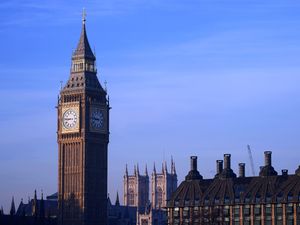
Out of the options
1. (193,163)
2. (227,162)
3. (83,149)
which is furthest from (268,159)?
(83,149)

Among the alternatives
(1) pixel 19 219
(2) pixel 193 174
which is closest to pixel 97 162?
(1) pixel 19 219

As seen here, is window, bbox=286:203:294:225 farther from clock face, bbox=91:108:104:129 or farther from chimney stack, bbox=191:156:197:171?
clock face, bbox=91:108:104:129

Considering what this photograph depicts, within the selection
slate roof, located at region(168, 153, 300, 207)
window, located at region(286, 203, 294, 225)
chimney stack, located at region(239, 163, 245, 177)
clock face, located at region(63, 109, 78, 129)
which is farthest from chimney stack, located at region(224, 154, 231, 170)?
clock face, located at region(63, 109, 78, 129)

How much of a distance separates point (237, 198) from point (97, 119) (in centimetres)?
4522

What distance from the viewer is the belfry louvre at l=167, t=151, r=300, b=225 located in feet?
481

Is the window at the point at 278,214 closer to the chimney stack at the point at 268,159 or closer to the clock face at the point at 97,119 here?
the chimney stack at the point at 268,159

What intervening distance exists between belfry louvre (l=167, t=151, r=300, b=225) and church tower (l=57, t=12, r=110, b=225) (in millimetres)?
29829

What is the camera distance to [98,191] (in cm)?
18925

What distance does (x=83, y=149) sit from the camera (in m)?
187

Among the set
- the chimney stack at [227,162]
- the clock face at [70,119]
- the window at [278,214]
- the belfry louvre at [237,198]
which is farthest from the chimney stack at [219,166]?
the clock face at [70,119]

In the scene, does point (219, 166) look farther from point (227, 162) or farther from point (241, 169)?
→ point (241, 169)

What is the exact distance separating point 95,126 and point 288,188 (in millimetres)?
52317

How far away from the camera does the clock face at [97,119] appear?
188250mm

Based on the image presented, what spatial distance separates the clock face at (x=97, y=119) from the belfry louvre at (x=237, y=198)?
30.8 m
